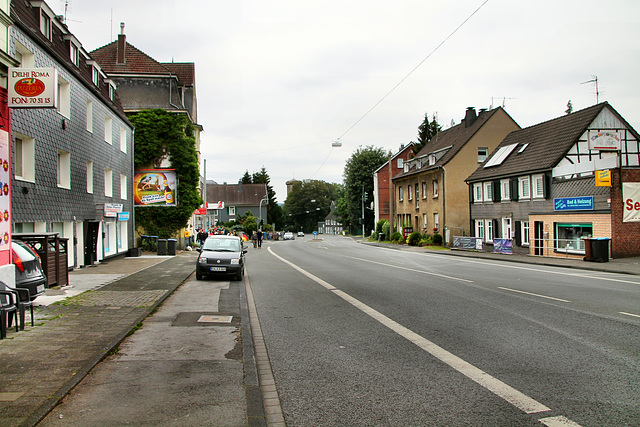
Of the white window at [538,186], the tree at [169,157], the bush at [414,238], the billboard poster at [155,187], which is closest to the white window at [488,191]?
the white window at [538,186]

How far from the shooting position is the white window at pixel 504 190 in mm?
33125

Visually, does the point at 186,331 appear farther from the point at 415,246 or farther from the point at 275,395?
the point at 415,246

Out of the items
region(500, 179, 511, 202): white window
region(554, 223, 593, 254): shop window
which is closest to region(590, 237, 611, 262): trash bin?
region(554, 223, 593, 254): shop window

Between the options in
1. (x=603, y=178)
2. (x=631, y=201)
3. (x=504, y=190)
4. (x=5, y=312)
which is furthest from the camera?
(x=504, y=190)

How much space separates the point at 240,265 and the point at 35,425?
12536mm

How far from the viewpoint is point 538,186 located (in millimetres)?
29625

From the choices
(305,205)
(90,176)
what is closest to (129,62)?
(90,176)

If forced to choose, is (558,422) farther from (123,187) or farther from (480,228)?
(480,228)

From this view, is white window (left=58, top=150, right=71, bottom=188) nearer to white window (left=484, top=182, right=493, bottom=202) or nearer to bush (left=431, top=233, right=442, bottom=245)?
white window (left=484, top=182, right=493, bottom=202)

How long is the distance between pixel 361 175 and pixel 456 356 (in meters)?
69.8

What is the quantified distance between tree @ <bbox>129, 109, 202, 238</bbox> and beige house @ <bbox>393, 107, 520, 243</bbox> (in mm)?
20881

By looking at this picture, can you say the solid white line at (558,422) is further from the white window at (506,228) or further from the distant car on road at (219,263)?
the white window at (506,228)

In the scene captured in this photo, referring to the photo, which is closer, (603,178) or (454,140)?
(603,178)

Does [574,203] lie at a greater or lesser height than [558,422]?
greater
